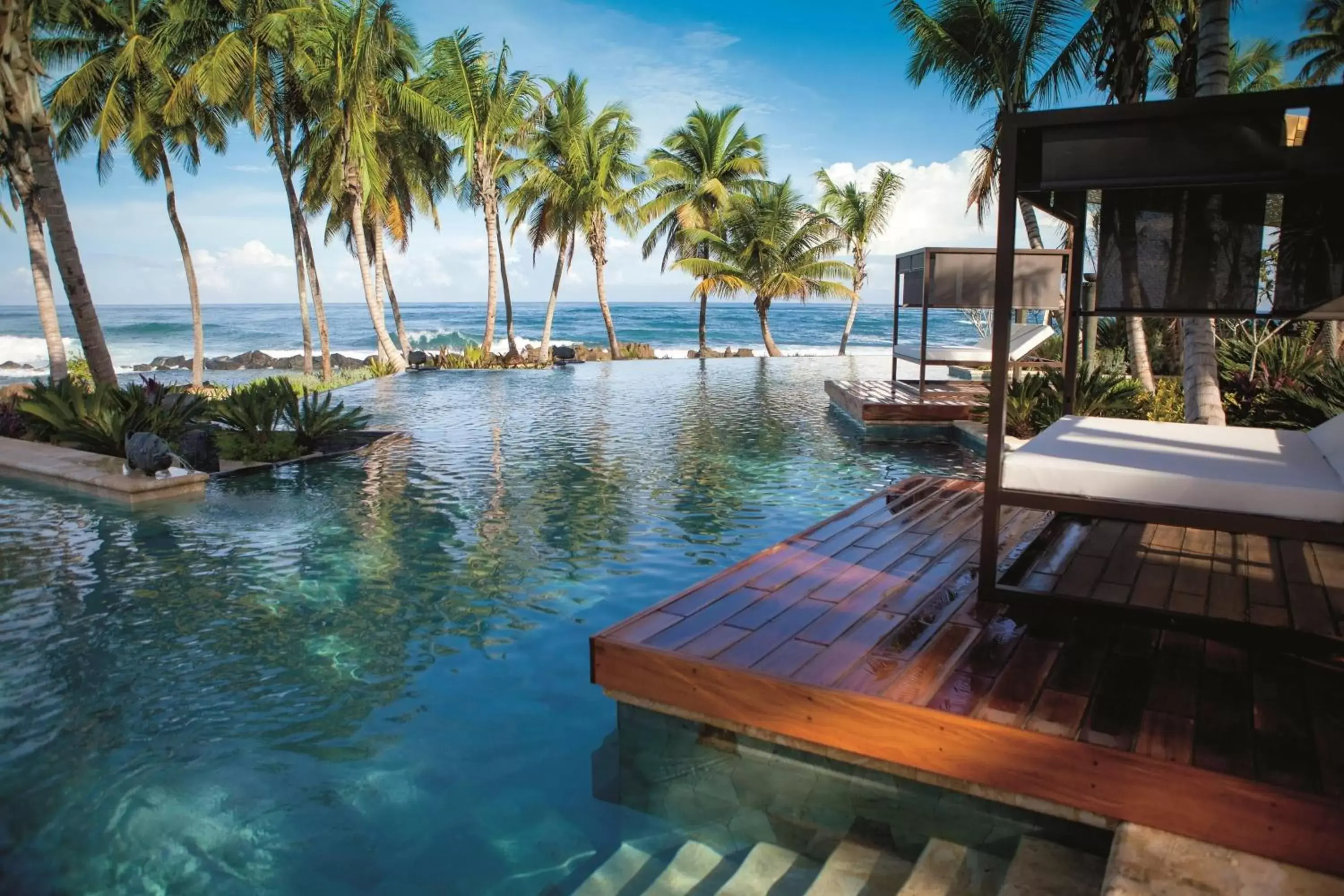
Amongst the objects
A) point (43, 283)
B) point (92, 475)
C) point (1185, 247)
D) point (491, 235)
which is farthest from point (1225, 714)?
point (491, 235)

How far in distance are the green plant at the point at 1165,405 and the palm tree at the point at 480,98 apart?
15865 mm

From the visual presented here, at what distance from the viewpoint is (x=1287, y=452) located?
3.55m

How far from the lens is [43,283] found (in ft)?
47.0

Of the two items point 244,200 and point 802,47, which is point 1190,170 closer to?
point 802,47

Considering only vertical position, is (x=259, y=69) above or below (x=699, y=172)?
above

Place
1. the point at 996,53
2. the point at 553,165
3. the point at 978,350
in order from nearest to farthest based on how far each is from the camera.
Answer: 1. the point at 978,350
2. the point at 996,53
3. the point at 553,165

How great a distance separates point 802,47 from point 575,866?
151ft

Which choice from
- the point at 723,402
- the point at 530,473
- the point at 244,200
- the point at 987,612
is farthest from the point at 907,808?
the point at 244,200

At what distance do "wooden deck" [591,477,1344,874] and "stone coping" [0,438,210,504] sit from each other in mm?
5805

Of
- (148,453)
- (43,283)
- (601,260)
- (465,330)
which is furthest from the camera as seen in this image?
(465,330)

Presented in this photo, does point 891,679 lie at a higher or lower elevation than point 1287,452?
lower

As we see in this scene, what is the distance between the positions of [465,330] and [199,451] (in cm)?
4712

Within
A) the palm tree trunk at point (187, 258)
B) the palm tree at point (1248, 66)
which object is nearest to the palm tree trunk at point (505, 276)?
the palm tree trunk at point (187, 258)

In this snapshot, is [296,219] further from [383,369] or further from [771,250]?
[771,250]
